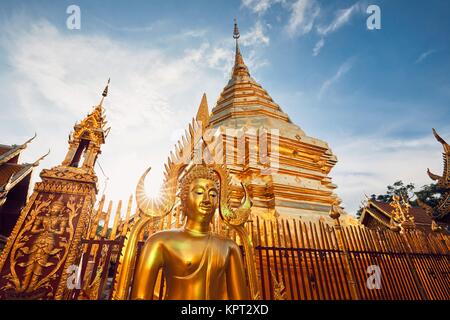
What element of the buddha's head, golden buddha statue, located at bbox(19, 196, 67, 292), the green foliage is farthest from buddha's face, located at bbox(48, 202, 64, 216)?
the green foliage

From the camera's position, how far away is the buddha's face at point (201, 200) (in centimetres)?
254

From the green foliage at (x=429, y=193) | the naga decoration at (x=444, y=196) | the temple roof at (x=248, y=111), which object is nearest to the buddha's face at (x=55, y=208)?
the temple roof at (x=248, y=111)

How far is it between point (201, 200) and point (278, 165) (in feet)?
17.3

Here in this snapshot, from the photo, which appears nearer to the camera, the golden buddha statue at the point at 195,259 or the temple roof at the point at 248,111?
the golden buddha statue at the point at 195,259

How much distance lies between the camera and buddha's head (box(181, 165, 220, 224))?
2.54m

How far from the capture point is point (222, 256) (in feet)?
7.93

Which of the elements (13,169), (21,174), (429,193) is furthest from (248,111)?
(429,193)

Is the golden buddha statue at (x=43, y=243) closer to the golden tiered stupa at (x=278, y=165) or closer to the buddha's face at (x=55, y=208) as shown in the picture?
the buddha's face at (x=55, y=208)

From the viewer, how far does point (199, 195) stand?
2.59m

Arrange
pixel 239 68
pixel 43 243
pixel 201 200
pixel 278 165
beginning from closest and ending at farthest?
pixel 201 200
pixel 43 243
pixel 278 165
pixel 239 68

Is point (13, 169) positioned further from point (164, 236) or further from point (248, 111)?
point (164, 236)

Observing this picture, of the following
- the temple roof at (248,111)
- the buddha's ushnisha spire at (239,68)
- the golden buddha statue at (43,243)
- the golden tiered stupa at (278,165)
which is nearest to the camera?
the golden buddha statue at (43,243)
